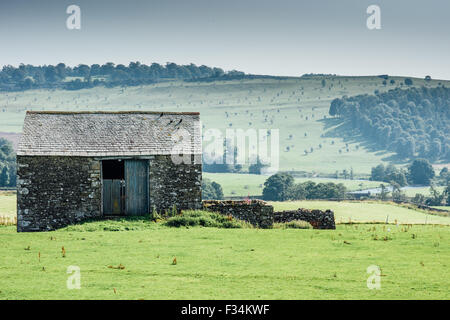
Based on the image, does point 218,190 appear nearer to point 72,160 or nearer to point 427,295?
point 72,160

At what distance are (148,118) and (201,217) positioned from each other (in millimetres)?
7028

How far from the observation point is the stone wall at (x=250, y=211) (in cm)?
3177

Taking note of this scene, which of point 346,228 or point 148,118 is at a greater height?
point 148,118

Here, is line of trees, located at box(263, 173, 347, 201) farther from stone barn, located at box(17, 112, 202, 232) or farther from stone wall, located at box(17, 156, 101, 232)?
stone wall, located at box(17, 156, 101, 232)

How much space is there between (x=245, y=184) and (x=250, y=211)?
137414mm

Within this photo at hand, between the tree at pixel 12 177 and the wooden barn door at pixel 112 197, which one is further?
the tree at pixel 12 177

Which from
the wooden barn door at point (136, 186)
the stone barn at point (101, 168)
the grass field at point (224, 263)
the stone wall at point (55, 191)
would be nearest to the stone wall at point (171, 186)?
the stone barn at point (101, 168)

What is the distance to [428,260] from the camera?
21031 millimetres

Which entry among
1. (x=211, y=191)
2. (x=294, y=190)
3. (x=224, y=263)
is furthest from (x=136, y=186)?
(x=211, y=191)

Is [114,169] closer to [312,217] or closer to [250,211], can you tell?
[250,211]

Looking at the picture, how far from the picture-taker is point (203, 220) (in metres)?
30.1

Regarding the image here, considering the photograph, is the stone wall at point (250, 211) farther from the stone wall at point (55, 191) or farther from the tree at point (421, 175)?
the tree at point (421, 175)

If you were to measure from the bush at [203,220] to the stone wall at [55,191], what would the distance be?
422cm
